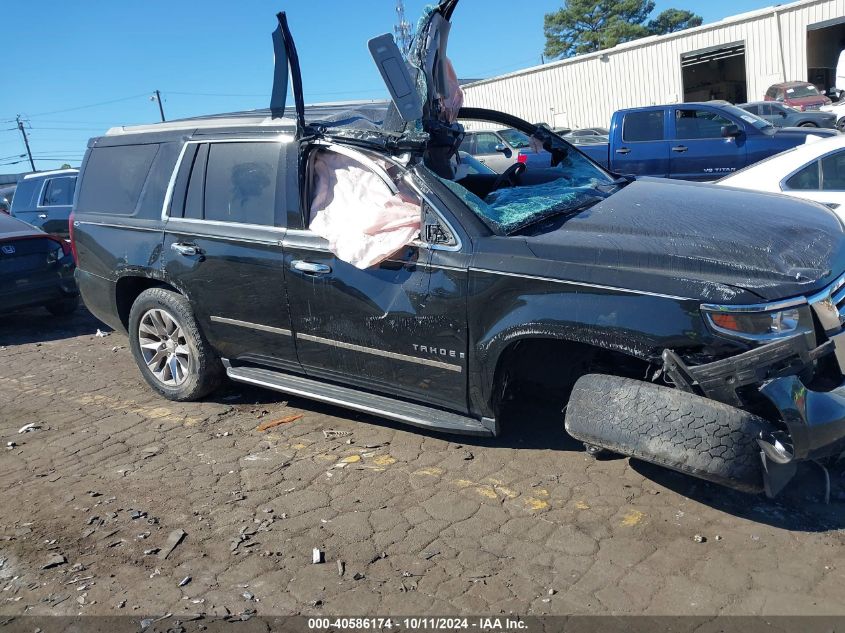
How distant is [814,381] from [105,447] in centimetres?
410

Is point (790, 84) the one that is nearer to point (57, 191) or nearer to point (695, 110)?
point (695, 110)

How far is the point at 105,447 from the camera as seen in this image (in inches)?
187

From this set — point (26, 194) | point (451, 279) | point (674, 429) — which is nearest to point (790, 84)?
point (26, 194)

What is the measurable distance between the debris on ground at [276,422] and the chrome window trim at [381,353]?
76 cm

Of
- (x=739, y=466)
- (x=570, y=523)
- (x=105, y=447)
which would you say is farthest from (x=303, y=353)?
(x=739, y=466)

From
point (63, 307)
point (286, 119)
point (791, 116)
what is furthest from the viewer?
point (791, 116)

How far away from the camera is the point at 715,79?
3562 centimetres

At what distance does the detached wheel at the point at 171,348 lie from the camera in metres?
5.09

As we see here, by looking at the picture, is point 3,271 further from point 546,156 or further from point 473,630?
point 473,630

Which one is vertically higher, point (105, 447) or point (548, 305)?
point (548, 305)

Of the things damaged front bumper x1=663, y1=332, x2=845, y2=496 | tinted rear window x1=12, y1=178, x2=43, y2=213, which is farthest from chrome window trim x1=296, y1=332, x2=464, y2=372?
tinted rear window x1=12, y1=178, x2=43, y2=213

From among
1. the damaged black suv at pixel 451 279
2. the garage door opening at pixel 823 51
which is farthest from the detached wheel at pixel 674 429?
the garage door opening at pixel 823 51

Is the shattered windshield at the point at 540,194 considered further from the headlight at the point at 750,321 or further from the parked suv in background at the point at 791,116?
the parked suv in background at the point at 791,116

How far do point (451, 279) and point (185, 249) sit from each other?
208 centimetres
